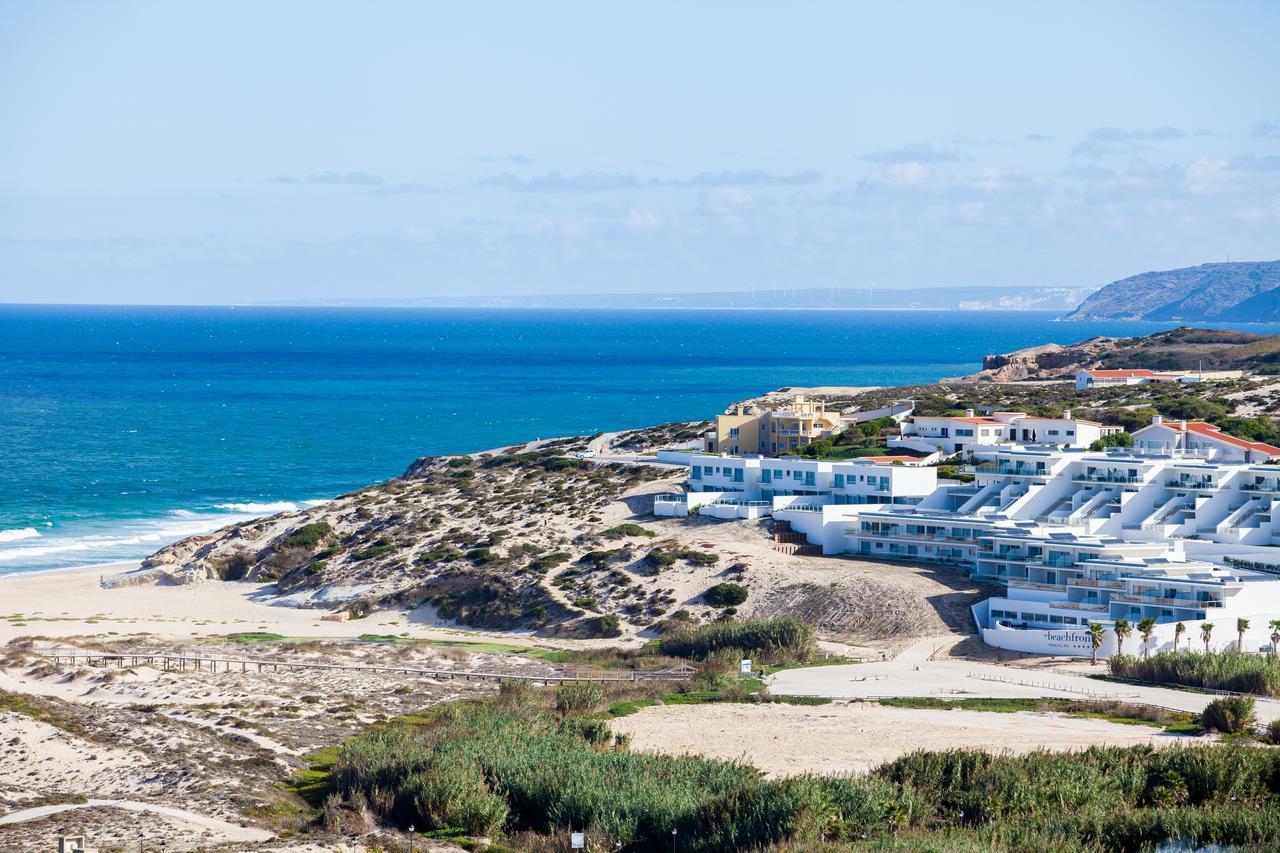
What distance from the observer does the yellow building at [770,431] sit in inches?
3374

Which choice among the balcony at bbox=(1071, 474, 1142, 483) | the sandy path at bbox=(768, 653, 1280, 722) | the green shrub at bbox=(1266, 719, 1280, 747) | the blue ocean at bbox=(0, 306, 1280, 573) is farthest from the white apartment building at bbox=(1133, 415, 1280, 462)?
the blue ocean at bbox=(0, 306, 1280, 573)

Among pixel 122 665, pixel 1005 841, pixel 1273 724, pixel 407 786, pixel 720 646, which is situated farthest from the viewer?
pixel 720 646

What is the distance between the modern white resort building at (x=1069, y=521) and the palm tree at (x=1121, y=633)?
0.23 meters

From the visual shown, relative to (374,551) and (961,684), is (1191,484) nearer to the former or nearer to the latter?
(961,684)

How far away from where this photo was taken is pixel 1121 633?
52.1m

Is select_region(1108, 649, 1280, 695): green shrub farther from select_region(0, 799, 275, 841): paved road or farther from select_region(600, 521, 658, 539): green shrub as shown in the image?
select_region(0, 799, 275, 841): paved road

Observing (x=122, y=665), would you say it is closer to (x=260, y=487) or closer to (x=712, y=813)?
(x=712, y=813)

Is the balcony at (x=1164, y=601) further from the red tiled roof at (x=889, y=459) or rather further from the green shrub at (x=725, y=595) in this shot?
the red tiled roof at (x=889, y=459)

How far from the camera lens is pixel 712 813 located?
3086cm

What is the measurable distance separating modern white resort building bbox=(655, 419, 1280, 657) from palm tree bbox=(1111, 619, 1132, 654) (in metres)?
0.23

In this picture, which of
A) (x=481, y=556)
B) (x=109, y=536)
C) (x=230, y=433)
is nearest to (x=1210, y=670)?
(x=481, y=556)

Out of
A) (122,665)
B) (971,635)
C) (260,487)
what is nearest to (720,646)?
(971,635)

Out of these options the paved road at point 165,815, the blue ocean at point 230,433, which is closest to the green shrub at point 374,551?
the blue ocean at point 230,433

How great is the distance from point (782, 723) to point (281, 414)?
111679 mm
